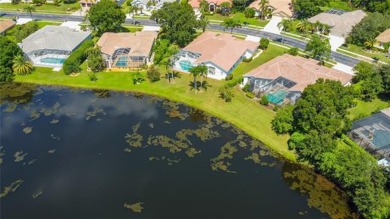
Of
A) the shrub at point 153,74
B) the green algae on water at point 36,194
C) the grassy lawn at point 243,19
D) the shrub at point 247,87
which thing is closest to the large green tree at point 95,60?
the shrub at point 153,74

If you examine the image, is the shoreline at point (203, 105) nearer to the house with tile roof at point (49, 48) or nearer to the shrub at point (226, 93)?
the shrub at point (226, 93)

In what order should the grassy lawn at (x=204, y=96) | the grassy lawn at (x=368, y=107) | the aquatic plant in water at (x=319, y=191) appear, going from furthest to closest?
the grassy lawn at (x=368, y=107) → the grassy lawn at (x=204, y=96) → the aquatic plant in water at (x=319, y=191)

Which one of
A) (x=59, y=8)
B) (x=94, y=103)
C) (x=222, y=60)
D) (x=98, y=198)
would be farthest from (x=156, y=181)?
(x=59, y=8)

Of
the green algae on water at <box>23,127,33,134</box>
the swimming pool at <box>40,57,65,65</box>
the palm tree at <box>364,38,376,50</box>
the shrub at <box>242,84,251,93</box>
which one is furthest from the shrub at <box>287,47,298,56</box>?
the green algae on water at <box>23,127,33,134</box>

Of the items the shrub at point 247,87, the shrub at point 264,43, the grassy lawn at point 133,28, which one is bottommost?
the shrub at point 247,87

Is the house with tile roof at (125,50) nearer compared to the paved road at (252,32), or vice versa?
the house with tile roof at (125,50)

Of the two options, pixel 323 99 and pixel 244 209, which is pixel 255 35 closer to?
pixel 323 99

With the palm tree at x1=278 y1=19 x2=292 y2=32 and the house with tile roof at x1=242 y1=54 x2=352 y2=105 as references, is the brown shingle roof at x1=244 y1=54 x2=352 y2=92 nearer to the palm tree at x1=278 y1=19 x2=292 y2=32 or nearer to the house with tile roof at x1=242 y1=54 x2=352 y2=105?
the house with tile roof at x1=242 y1=54 x2=352 y2=105

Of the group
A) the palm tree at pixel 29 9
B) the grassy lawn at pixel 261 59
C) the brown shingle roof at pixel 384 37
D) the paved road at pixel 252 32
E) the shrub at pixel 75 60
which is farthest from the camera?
the palm tree at pixel 29 9
